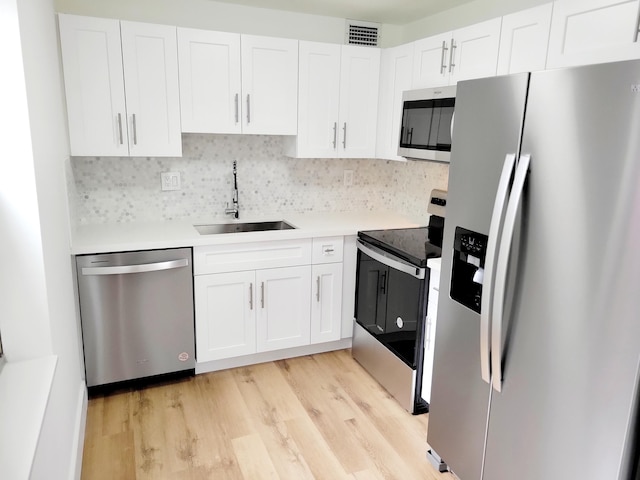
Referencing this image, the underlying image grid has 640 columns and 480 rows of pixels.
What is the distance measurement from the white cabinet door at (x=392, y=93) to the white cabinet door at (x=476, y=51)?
45 centimetres

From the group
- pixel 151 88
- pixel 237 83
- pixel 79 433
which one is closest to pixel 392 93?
pixel 237 83

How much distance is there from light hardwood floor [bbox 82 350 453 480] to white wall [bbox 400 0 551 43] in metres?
2.37

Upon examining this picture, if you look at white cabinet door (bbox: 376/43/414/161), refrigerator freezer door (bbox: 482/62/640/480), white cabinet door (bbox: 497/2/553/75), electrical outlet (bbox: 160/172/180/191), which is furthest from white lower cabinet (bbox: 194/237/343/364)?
refrigerator freezer door (bbox: 482/62/640/480)

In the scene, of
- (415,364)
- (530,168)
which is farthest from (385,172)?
(530,168)

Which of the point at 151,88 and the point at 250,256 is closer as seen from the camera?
the point at 151,88

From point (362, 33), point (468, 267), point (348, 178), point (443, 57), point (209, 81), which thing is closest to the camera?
point (468, 267)

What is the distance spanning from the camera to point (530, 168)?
1.53 meters

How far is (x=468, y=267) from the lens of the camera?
1.90m

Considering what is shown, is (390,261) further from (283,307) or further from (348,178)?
(348,178)

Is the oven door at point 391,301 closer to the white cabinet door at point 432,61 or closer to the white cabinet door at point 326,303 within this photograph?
the white cabinet door at point 326,303

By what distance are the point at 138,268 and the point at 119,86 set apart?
104 cm

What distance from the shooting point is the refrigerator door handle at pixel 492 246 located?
1.58 m

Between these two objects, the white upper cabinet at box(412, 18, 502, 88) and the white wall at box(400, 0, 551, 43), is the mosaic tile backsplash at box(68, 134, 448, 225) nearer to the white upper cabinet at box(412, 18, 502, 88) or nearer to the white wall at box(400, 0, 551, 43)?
the white upper cabinet at box(412, 18, 502, 88)

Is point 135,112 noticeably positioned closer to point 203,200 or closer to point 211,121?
point 211,121
